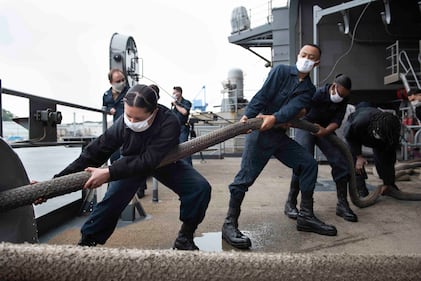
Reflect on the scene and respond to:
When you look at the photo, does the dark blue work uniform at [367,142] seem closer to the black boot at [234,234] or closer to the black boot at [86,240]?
the black boot at [234,234]

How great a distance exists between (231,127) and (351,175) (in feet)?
6.06

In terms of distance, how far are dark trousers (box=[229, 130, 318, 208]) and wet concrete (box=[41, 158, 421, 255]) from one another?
1.45 ft

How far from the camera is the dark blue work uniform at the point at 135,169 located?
81.7 inches

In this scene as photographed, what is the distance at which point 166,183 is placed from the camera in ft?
8.11

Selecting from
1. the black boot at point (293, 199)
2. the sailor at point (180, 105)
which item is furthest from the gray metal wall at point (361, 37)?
the black boot at point (293, 199)

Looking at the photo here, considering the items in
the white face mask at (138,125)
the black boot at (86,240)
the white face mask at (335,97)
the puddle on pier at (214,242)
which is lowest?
the puddle on pier at (214,242)

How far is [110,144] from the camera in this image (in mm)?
2270

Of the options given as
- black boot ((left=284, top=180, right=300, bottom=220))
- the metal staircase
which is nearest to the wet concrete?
black boot ((left=284, top=180, right=300, bottom=220))

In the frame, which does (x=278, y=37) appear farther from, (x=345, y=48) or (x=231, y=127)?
(x=231, y=127)

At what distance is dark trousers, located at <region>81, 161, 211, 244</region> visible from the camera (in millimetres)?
2301

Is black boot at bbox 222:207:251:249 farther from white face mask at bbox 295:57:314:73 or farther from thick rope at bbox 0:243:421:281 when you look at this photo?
thick rope at bbox 0:243:421:281

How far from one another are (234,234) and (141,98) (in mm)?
1423

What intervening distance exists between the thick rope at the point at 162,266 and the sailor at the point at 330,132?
2515mm

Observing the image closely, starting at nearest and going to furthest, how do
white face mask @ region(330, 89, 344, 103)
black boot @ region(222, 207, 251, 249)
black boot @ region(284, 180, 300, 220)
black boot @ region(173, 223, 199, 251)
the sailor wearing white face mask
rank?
1. black boot @ region(173, 223, 199, 251)
2. black boot @ region(222, 207, 251, 249)
3. white face mask @ region(330, 89, 344, 103)
4. black boot @ region(284, 180, 300, 220)
5. the sailor wearing white face mask
